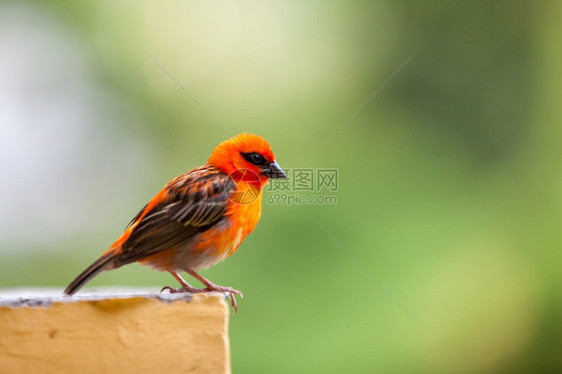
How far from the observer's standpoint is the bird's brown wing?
2480 mm

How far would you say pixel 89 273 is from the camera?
7.47ft

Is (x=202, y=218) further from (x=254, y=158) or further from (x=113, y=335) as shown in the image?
(x=113, y=335)

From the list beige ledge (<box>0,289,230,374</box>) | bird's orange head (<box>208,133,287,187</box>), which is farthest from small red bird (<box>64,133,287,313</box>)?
beige ledge (<box>0,289,230,374</box>)

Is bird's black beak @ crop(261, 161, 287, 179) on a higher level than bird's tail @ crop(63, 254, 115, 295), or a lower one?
higher

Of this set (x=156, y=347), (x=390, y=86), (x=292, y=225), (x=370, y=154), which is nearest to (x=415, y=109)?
(x=390, y=86)

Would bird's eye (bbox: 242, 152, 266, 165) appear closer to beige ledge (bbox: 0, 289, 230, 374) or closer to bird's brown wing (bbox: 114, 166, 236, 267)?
bird's brown wing (bbox: 114, 166, 236, 267)

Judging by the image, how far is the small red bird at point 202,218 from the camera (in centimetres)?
250

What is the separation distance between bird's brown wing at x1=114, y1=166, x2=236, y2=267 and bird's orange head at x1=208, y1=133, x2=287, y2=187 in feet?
0.22

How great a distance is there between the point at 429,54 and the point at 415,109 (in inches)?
20.4

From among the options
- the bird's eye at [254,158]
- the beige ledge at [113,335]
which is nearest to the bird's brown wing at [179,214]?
the bird's eye at [254,158]

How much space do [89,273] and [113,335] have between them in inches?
17.8

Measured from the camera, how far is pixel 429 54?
5.32 metres

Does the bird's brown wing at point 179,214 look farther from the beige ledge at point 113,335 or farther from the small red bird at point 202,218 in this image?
the beige ledge at point 113,335

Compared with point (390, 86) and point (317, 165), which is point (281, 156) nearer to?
point (317, 165)
